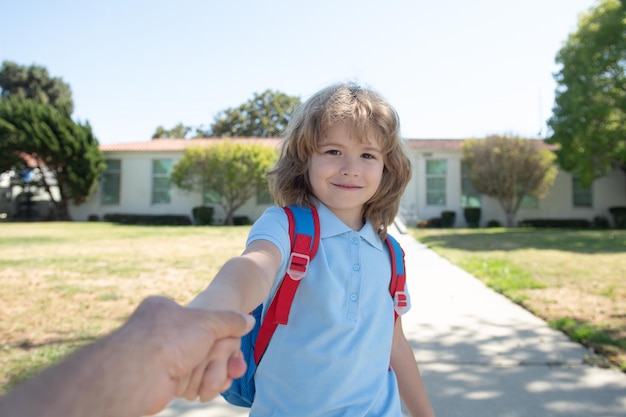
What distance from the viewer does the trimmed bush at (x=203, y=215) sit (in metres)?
25.3

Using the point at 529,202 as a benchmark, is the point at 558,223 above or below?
below

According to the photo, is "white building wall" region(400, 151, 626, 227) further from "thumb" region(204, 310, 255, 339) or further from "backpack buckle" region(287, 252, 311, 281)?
"thumb" region(204, 310, 255, 339)

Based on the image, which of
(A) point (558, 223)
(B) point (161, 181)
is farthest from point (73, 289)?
(A) point (558, 223)

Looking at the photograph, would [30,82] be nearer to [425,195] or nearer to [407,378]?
[425,195]

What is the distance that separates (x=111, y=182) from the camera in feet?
91.3

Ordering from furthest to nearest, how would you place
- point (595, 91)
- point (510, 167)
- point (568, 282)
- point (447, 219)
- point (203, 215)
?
point (203, 215) < point (447, 219) < point (510, 167) < point (595, 91) < point (568, 282)

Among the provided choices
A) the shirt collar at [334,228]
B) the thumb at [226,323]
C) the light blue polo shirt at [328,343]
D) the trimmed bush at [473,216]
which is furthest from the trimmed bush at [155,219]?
the thumb at [226,323]

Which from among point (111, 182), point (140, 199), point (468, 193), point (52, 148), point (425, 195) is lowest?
point (140, 199)

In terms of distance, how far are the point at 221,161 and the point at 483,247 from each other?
15.0 m

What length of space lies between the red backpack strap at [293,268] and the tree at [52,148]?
27.3 metres

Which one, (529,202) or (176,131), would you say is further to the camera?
(176,131)

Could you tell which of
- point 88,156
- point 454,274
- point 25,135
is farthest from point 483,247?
point 25,135

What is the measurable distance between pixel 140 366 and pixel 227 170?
2359 centimetres

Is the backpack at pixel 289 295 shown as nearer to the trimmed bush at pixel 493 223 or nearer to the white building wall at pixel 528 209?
the white building wall at pixel 528 209
